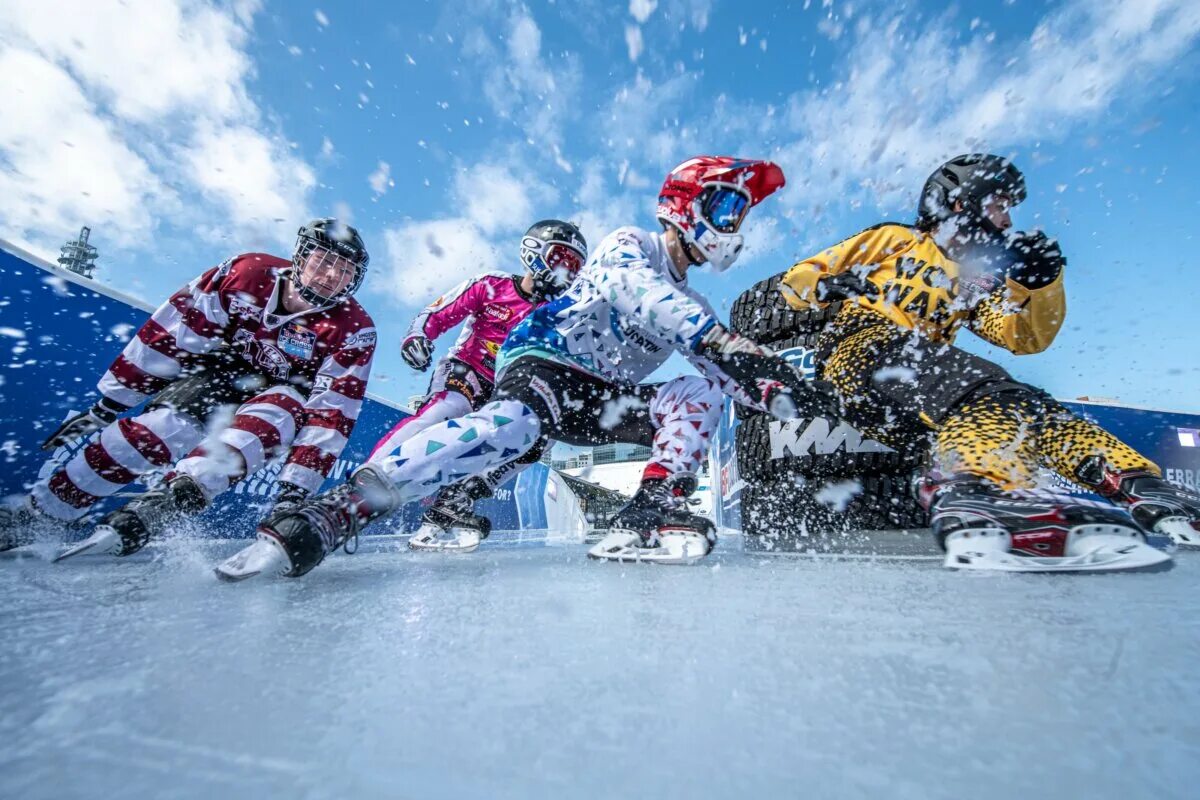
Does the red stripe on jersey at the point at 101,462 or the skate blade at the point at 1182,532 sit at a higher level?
the red stripe on jersey at the point at 101,462

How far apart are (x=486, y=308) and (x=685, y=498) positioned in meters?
1.93

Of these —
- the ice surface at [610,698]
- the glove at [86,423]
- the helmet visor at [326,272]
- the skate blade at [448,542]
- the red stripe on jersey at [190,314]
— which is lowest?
the skate blade at [448,542]

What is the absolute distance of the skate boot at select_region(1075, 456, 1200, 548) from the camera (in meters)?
1.52

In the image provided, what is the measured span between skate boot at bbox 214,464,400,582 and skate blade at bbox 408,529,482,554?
124 cm

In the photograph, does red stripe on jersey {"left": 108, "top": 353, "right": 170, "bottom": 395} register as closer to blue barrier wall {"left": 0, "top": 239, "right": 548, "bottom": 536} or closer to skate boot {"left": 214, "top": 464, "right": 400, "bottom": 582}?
blue barrier wall {"left": 0, "top": 239, "right": 548, "bottom": 536}

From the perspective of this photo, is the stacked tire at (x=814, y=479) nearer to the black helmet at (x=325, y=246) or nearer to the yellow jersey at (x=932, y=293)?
the yellow jersey at (x=932, y=293)

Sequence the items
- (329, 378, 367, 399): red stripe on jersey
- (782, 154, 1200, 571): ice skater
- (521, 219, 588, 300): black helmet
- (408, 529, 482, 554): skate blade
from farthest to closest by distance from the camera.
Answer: (521, 219, 588, 300): black helmet
(408, 529, 482, 554): skate blade
(329, 378, 367, 399): red stripe on jersey
(782, 154, 1200, 571): ice skater

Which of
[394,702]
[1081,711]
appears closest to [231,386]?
[394,702]

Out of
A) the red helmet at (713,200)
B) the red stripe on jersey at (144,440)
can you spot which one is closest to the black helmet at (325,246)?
the red stripe on jersey at (144,440)

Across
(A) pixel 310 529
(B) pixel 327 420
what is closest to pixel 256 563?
(A) pixel 310 529

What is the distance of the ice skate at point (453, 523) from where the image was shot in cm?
263

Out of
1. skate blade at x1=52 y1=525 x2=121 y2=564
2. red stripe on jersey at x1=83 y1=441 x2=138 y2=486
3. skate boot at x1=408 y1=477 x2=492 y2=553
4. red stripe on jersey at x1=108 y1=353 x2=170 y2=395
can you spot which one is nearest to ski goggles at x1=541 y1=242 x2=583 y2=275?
skate boot at x1=408 y1=477 x2=492 y2=553

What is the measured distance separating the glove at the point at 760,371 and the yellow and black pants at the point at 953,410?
0.71 ft

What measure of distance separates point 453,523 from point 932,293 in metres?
2.34
